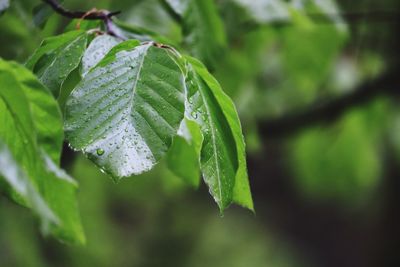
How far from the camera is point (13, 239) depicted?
2170 mm

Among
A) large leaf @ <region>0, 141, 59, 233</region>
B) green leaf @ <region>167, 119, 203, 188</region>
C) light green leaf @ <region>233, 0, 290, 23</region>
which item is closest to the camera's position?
large leaf @ <region>0, 141, 59, 233</region>

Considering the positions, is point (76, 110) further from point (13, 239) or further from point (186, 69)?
point (13, 239)

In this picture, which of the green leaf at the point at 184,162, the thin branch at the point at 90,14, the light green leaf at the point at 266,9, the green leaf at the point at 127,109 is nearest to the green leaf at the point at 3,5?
the thin branch at the point at 90,14

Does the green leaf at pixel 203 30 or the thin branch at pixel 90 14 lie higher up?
the thin branch at pixel 90 14

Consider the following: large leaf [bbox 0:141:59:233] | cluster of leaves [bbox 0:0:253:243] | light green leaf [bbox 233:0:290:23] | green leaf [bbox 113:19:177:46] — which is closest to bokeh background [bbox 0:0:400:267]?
light green leaf [bbox 233:0:290:23]

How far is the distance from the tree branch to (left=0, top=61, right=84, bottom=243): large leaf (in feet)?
5.41

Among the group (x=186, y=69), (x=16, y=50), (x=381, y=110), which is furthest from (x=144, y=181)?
(x=186, y=69)

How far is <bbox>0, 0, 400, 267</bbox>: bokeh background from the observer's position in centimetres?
144

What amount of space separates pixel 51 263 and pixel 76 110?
1.88m

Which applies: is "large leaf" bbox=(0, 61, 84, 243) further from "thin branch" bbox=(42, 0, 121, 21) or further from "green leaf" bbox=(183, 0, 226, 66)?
"green leaf" bbox=(183, 0, 226, 66)

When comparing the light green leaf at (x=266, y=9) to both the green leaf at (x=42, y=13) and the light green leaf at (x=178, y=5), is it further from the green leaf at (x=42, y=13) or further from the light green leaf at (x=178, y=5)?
the green leaf at (x=42, y=13)

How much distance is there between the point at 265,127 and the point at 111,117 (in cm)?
171

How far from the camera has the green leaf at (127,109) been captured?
0.67 metres

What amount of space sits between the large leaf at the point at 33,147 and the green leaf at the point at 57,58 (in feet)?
0.31
